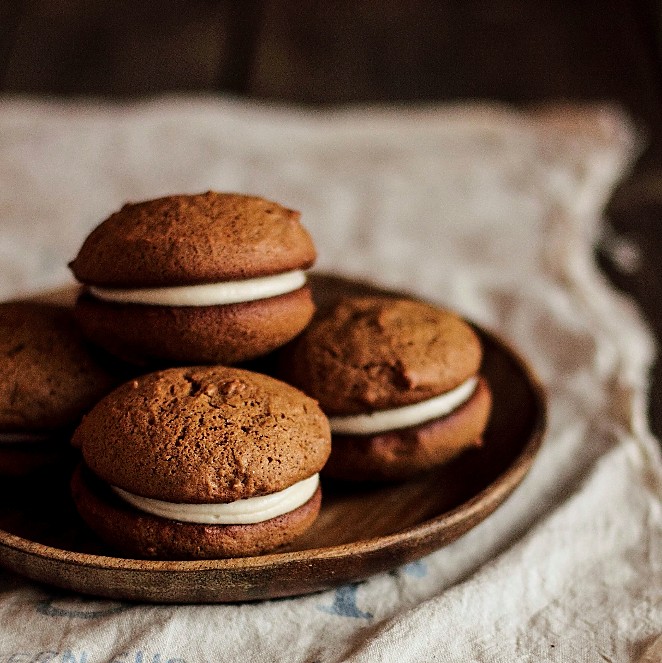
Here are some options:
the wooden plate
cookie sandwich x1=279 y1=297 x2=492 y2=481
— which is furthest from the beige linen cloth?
cookie sandwich x1=279 y1=297 x2=492 y2=481

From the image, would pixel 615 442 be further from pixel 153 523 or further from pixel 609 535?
pixel 153 523

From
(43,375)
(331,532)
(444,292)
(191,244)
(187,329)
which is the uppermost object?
(191,244)

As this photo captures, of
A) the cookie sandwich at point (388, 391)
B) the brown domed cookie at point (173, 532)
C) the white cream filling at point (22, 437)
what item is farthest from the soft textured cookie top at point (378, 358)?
the white cream filling at point (22, 437)

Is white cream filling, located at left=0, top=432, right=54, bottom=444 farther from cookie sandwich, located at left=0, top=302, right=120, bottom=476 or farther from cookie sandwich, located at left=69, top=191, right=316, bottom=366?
cookie sandwich, located at left=69, top=191, right=316, bottom=366

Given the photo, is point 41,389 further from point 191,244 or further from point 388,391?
point 388,391

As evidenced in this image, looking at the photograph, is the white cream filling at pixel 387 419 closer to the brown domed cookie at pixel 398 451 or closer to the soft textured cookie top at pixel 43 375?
the brown domed cookie at pixel 398 451

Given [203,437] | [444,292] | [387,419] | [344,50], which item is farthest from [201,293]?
[344,50]
